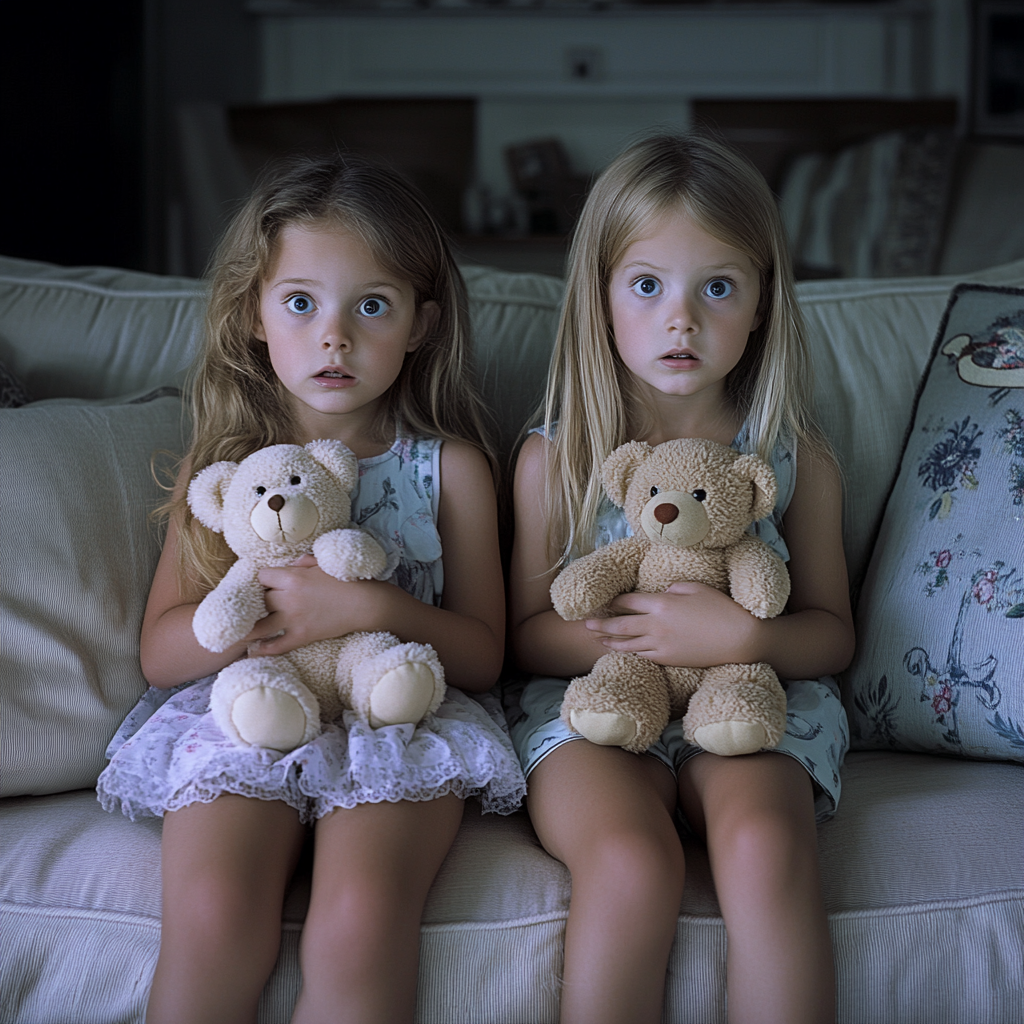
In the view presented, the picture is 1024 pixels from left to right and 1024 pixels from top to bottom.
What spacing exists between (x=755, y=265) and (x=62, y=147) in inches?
107

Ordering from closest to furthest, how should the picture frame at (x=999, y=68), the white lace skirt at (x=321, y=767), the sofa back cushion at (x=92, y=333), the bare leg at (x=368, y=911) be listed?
the bare leg at (x=368, y=911), the white lace skirt at (x=321, y=767), the sofa back cushion at (x=92, y=333), the picture frame at (x=999, y=68)

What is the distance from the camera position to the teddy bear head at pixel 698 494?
986 millimetres

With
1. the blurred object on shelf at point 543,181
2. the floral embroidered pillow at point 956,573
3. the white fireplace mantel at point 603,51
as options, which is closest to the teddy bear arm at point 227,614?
the floral embroidered pillow at point 956,573

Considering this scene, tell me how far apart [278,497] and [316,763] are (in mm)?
246

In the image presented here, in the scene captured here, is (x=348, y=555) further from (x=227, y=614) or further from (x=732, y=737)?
(x=732, y=737)

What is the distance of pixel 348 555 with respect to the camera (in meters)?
0.99

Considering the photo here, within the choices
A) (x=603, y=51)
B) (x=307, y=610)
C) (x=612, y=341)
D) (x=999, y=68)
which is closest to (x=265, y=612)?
(x=307, y=610)

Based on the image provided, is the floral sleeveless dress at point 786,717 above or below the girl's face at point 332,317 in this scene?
below

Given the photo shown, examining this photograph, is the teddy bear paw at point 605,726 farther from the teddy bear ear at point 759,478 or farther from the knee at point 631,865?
the teddy bear ear at point 759,478

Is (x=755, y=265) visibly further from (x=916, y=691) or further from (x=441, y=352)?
(x=916, y=691)

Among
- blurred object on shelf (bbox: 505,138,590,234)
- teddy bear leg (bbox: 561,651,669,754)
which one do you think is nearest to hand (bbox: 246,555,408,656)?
teddy bear leg (bbox: 561,651,669,754)

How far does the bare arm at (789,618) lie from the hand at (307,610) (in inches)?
9.3

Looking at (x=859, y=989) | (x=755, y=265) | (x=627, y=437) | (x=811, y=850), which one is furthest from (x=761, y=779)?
(x=755, y=265)

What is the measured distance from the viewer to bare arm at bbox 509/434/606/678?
1.12m
